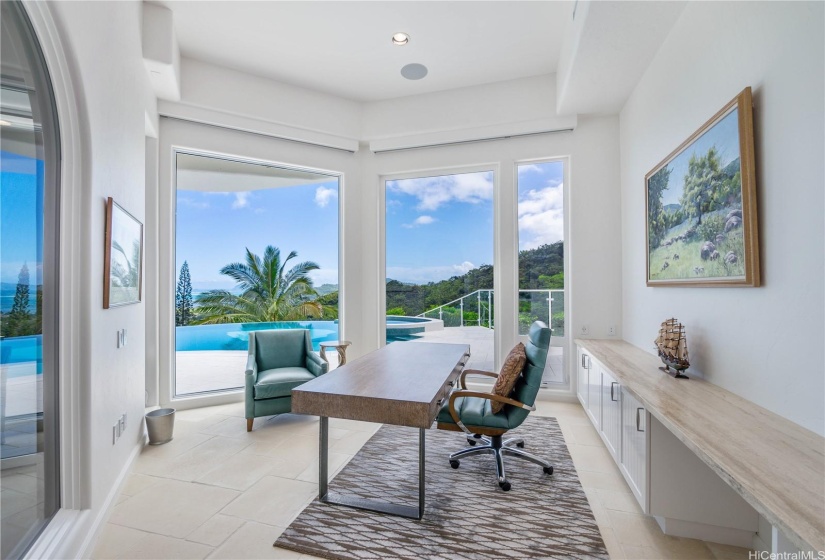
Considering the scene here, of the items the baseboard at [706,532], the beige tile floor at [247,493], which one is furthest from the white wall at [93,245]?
the baseboard at [706,532]

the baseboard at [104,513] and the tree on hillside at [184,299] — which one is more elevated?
the tree on hillside at [184,299]

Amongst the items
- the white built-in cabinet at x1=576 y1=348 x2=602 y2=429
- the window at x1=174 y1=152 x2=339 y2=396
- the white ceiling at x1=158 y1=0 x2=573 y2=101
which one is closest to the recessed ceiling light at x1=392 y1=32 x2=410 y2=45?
the white ceiling at x1=158 y1=0 x2=573 y2=101

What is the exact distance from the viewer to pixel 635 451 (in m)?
2.17

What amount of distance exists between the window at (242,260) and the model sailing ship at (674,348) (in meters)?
3.52

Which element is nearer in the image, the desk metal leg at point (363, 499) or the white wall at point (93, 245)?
the white wall at point (93, 245)

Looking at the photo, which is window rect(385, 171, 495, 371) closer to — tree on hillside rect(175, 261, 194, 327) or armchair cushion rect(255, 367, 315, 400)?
armchair cushion rect(255, 367, 315, 400)

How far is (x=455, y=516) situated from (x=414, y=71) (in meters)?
4.09

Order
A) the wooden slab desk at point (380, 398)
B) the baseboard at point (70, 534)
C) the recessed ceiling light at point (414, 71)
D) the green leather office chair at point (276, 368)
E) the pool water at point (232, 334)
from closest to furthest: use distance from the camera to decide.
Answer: the baseboard at point (70, 534), the wooden slab desk at point (380, 398), the green leather office chair at point (276, 368), the recessed ceiling light at point (414, 71), the pool water at point (232, 334)

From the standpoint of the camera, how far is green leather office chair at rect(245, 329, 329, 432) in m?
3.42

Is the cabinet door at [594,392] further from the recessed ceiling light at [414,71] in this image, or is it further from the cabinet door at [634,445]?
Result: the recessed ceiling light at [414,71]

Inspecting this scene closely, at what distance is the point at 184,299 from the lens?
4.11m

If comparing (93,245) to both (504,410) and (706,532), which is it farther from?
(706,532)

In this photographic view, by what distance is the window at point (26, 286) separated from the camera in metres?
1.41

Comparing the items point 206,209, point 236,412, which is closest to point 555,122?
point 206,209
